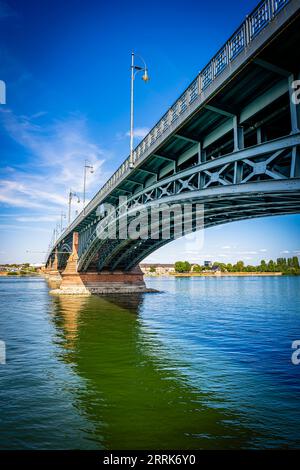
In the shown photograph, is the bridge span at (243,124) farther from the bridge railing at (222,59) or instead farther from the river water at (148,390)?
the river water at (148,390)

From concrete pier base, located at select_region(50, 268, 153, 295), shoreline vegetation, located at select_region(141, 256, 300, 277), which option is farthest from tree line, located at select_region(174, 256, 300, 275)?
concrete pier base, located at select_region(50, 268, 153, 295)

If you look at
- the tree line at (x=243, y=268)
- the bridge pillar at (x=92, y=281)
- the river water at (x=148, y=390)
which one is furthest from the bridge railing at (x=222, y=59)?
the tree line at (x=243, y=268)

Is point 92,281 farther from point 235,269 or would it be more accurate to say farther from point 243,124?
point 235,269

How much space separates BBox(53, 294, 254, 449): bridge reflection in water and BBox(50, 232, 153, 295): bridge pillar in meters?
30.3

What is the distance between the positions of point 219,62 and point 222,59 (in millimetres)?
226

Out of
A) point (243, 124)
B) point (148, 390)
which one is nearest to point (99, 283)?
point (148, 390)

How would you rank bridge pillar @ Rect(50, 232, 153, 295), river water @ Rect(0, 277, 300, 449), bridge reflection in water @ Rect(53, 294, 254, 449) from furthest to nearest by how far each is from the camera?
bridge pillar @ Rect(50, 232, 153, 295), river water @ Rect(0, 277, 300, 449), bridge reflection in water @ Rect(53, 294, 254, 449)

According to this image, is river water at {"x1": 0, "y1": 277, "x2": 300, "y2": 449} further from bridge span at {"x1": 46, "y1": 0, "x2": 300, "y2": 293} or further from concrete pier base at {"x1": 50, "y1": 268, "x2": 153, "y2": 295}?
concrete pier base at {"x1": 50, "y1": 268, "x2": 153, "y2": 295}

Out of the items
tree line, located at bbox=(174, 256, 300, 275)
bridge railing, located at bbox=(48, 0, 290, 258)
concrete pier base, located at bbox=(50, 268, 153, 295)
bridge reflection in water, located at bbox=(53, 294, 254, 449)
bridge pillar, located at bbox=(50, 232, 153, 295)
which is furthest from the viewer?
tree line, located at bbox=(174, 256, 300, 275)

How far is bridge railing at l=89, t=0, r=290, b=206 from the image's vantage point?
877cm

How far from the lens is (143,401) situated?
28.3 ft

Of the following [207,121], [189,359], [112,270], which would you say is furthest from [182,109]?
[112,270]

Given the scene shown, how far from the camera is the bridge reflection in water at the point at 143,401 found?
21.4 feet
